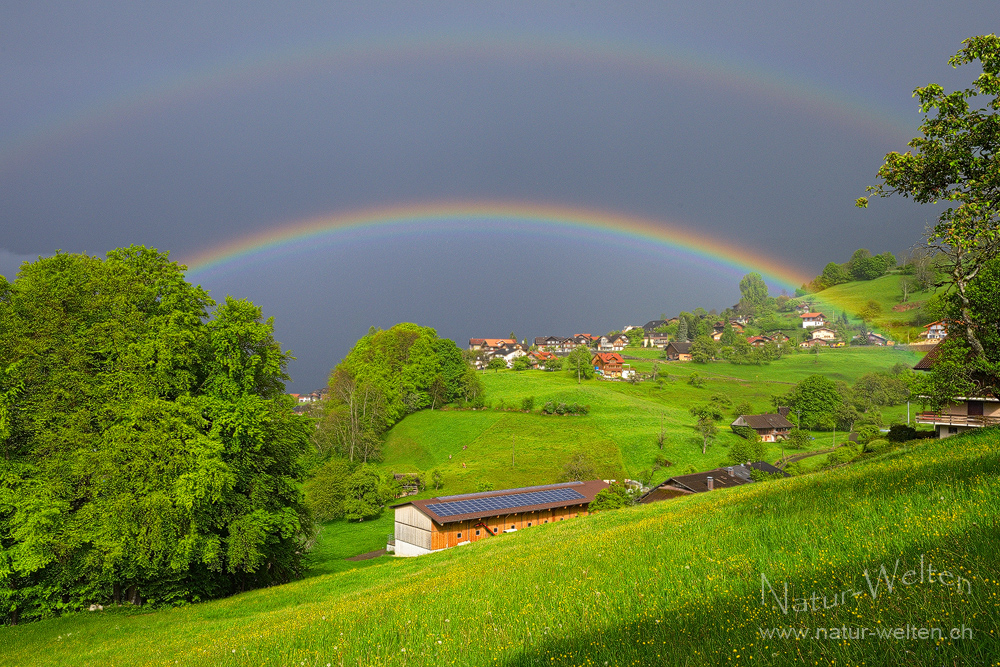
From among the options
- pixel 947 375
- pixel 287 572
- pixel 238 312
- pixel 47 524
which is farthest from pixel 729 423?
pixel 47 524

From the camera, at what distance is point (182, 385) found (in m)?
26.5

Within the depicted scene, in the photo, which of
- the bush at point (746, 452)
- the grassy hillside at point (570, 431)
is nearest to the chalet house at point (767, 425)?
the grassy hillside at point (570, 431)

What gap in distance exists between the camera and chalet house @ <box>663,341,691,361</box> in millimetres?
181475

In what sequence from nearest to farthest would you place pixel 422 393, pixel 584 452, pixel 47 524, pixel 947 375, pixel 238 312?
pixel 47 524 < pixel 238 312 < pixel 947 375 < pixel 584 452 < pixel 422 393

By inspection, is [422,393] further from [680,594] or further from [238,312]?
[680,594]

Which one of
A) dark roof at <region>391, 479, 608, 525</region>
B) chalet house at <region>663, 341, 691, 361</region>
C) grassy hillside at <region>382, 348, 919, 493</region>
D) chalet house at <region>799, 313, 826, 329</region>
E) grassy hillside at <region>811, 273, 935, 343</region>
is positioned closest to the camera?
dark roof at <region>391, 479, 608, 525</region>

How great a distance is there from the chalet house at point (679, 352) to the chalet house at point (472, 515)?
443ft

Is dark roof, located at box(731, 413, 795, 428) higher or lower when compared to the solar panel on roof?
higher

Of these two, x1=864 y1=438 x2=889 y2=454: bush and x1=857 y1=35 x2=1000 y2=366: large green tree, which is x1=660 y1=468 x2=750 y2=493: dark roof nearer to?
x1=864 y1=438 x2=889 y2=454: bush

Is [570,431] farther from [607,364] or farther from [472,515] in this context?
[607,364]

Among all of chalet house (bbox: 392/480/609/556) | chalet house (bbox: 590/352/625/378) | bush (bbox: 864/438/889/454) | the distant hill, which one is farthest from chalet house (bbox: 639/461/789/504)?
the distant hill

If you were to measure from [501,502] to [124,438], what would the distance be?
35.6 m

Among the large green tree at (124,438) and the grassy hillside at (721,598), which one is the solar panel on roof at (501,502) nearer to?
the large green tree at (124,438)

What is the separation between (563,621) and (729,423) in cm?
10915
